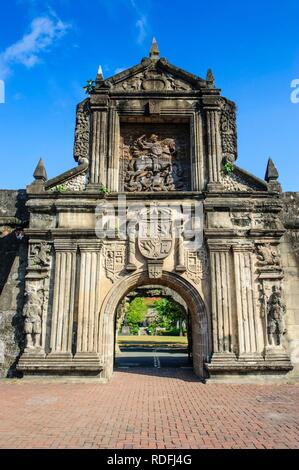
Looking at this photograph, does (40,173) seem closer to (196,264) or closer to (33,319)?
(33,319)

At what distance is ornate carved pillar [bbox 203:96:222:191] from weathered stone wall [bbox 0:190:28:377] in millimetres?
5914

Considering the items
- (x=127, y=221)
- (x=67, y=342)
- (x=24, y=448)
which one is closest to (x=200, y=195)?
(x=127, y=221)

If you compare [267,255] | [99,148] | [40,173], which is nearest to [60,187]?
[40,173]

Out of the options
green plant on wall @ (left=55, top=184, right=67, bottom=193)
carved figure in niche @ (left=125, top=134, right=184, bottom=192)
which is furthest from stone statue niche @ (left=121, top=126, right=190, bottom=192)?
green plant on wall @ (left=55, top=184, right=67, bottom=193)

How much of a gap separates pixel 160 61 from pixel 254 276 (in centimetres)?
746

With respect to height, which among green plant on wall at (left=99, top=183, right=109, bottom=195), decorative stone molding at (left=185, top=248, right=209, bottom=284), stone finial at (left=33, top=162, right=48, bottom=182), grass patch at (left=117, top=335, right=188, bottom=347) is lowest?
grass patch at (left=117, top=335, right=188, bottom=347)

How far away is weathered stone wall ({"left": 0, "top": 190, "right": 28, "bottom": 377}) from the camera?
33.5ft

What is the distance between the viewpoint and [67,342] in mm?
9953

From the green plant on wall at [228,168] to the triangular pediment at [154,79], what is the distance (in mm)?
2774

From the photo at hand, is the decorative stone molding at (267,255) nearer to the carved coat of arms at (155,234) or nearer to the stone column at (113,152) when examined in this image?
the carved coat of arms at (155,234)

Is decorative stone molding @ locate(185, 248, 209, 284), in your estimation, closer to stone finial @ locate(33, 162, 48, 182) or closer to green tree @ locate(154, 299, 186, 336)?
stone finial @ locate(33, 162, 48, 182)

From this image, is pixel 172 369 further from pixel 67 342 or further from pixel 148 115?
pixel 148 115

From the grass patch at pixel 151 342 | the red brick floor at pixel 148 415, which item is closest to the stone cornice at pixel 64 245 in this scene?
the red brick floor at pixel 148 415

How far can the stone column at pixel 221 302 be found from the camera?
989 cm
